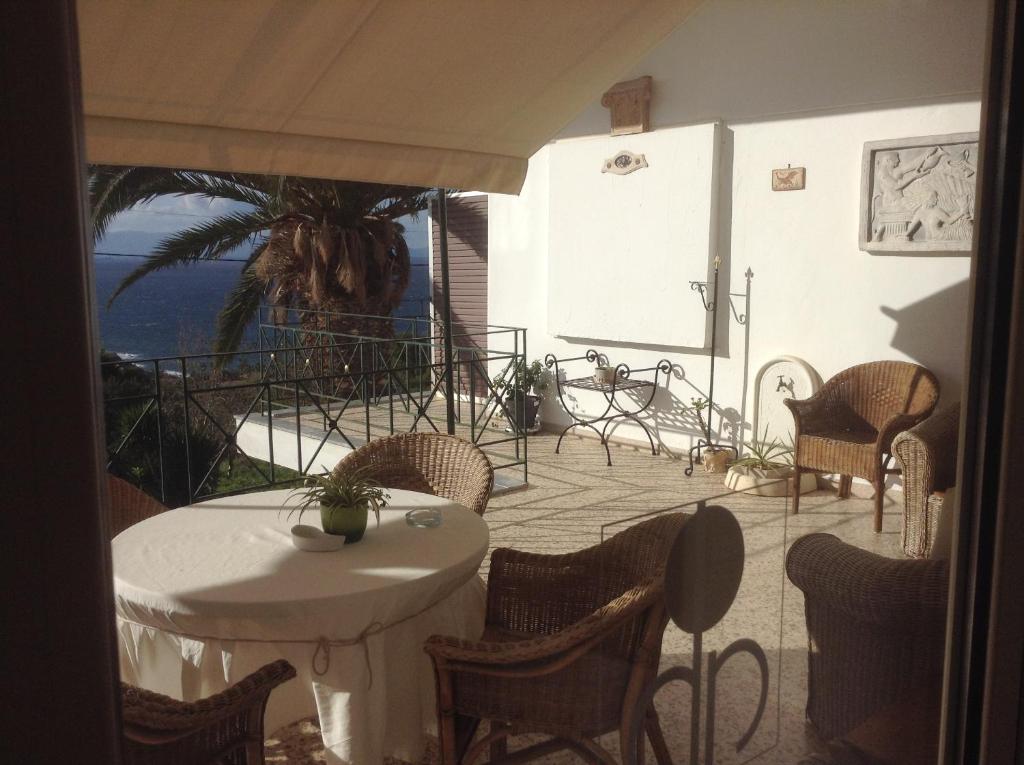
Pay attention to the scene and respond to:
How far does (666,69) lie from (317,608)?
5.63 m

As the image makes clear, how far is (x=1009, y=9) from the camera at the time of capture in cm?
100

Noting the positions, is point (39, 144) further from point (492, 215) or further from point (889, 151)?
point (492, 215)

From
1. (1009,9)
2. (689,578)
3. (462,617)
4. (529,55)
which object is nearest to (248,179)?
(529,55)

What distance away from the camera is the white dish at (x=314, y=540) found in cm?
235

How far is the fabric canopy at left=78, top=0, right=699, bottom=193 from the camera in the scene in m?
2.52

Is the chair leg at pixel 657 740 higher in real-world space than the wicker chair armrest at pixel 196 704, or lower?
lower

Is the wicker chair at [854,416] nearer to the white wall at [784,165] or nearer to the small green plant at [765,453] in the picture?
the white wall at [784,165]

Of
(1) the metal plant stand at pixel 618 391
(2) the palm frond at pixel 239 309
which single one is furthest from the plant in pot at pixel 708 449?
(2) the palm frond at pixel 239 309

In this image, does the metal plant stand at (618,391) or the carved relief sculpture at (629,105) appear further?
the metal plant stand at (618,391)

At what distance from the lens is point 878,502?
2102 millimetres

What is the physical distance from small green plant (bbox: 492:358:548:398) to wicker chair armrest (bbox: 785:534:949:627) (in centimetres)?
552

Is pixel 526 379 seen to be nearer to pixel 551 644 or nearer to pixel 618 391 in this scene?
pixel 618 391

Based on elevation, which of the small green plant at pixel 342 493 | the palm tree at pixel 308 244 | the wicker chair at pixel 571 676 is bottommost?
the wicker chair at pixel 571 676

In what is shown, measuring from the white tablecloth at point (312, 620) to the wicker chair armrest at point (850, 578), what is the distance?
0.92 meters
